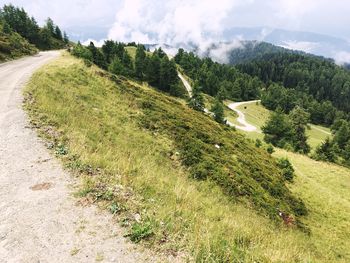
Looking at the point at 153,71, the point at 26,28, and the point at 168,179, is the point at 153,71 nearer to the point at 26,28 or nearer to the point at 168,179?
the point at 26,28

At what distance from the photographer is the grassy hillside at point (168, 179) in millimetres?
6852

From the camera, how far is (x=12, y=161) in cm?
1002

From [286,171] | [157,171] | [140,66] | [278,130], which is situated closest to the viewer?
[157,171]

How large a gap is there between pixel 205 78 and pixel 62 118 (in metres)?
122

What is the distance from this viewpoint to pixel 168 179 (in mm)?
11586

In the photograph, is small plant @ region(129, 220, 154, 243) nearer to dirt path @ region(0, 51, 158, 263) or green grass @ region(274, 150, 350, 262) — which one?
dirt path @ region(0, 51, 158, 263)

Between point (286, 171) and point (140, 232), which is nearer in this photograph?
point (140, 232)

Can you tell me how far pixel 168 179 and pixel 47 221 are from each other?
5502mm

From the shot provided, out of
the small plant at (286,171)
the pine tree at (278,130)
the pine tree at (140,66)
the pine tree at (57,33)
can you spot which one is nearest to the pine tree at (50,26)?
the pine tree at (57,33)

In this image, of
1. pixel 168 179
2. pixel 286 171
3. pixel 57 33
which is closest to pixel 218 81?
pixel 57 33

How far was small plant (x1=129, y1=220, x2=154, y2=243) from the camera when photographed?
6438 millimetres

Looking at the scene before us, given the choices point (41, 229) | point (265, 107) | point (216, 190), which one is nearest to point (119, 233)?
point (41, 229)

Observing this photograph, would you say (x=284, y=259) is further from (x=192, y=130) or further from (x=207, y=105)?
(x=207, y=105)

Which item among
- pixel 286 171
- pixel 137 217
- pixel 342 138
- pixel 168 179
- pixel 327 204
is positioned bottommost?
pixel 342 138
